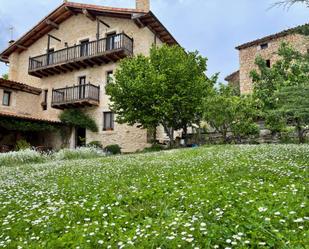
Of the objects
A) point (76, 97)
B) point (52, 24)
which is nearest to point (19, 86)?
point (76, 97)

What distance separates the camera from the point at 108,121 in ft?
81.3

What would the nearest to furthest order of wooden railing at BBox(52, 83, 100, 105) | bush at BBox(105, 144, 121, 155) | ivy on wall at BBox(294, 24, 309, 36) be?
ivy on wall at BBox(294, 24, 309, 36), bush at BBox(105, 144, 121, 155), wooden railing at BBox(52, 83, 100, 105)

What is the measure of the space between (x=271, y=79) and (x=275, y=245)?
20.1 meters

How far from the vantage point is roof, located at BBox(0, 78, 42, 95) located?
25223 millimetres

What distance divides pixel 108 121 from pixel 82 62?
18.1 feet

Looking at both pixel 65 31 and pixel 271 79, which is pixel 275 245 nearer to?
pixel 271 79

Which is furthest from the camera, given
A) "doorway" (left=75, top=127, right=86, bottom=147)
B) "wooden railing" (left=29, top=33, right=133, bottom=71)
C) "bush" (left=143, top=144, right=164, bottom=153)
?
"doorway" (left=75, top=127, right=86, bottom=147)

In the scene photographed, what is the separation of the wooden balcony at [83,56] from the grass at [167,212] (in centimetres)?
1814

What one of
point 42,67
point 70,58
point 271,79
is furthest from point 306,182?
point 42,67

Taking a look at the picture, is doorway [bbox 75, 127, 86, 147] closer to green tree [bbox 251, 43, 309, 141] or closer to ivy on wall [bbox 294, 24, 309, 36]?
green tree [bbox 251, 43, 309, 141]

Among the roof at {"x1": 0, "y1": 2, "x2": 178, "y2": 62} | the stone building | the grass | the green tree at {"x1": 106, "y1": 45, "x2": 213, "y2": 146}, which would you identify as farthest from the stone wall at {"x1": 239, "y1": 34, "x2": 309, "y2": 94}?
the grass

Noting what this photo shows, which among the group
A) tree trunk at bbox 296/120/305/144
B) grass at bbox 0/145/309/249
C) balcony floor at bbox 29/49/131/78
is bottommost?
grass at bbox 0/145/309/249

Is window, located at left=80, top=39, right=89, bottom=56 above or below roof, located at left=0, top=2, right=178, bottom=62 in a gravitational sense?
below

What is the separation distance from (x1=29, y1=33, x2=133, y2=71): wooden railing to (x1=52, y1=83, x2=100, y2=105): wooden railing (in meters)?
2.47
